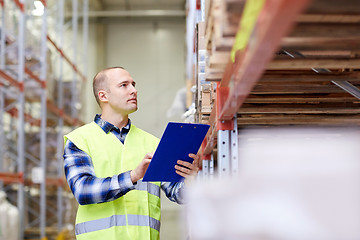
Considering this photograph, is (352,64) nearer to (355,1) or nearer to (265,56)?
(355,1)

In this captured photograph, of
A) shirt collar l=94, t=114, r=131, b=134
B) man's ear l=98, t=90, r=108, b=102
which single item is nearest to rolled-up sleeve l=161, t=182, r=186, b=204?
shirt collar l=94, t=114, r=131, b=134

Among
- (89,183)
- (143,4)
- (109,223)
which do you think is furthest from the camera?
(143,4)

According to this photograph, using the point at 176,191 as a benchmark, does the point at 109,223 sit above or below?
below

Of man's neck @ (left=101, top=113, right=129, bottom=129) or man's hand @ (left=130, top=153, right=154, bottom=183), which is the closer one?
man's hand @ (left=130, top=153, right=154, bottom=183)

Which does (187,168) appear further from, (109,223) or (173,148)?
(109,223)

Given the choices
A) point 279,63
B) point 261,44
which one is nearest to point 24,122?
point 279,63

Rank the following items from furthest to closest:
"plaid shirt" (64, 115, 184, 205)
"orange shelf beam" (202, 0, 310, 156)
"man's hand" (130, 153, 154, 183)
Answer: "plaid shirt" (64, 115, 184, 205)
"man's hand" (130, 153, 154, 183)
"orange shelf beam" (202, 0, 310, 156)

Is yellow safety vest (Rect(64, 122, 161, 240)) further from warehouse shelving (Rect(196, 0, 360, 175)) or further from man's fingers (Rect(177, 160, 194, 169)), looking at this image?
warehouse shelving (Rect(196, 0, 360, 175))

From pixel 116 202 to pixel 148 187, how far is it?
0.26 metres

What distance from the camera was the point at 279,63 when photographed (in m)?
2.23

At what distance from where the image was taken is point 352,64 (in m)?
2.26

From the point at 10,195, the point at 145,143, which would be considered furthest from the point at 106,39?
the point at 145,143

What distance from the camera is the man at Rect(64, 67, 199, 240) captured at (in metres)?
3.14

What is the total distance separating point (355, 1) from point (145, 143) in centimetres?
222
